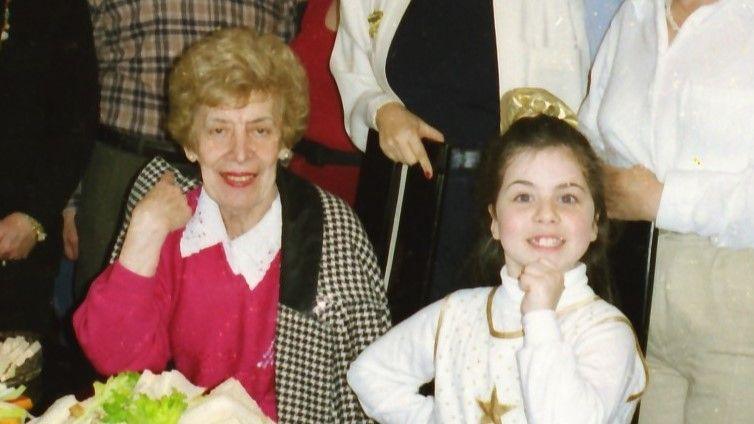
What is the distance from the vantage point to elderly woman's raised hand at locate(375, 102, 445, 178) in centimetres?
195

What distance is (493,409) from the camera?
1598mm

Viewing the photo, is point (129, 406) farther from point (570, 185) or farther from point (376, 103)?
point (376, 103)

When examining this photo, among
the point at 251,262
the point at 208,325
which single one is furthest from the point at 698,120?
the point at 208,325

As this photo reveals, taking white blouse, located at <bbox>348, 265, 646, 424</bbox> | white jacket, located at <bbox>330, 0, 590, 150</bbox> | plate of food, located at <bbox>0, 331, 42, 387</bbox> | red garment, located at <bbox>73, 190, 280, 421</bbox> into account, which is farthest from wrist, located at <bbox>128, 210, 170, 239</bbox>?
white jacket, located at <bbox>330, 0, 590, 150</bbox>

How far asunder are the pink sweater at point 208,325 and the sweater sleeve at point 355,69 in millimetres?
454

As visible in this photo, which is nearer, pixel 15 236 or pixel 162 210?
pixel 162 210

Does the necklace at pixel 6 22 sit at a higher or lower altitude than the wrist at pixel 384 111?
higher

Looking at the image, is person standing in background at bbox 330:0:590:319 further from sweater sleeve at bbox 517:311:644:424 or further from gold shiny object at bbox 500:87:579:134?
sweater sleeve at bbox 517:311:644:424

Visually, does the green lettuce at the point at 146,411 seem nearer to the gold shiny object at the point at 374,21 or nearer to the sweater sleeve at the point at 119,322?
the sweater sleeve at the point at 119,322

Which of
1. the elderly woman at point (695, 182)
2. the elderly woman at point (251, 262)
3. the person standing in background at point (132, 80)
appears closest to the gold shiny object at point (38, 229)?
the person standing in background at point (132, 80)

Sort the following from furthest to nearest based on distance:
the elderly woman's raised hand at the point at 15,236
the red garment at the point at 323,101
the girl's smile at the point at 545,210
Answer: the red garment at the point at 323,101
the elderly woman's raised hand at the point at 15,236
the girl's smile at the point at 545,210

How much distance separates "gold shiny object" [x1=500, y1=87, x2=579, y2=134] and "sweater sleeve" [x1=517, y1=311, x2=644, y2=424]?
1.77ft

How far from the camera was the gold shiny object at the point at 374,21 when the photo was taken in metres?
2.15

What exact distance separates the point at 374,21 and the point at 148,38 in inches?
24.2
